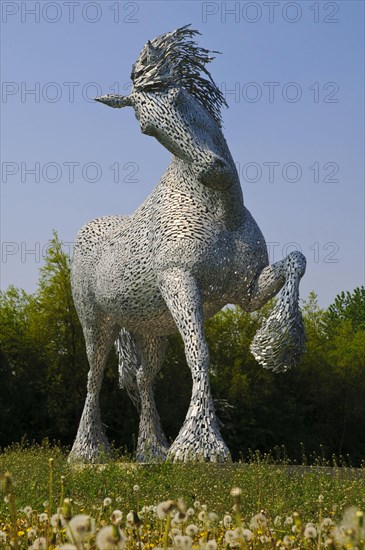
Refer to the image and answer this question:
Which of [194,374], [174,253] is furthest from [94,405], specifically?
[174,253]

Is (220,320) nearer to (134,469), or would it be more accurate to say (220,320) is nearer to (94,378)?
(94,378)

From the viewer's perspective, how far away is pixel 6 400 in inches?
615

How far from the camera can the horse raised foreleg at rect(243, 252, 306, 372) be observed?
7.89 m

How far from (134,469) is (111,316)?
2577mm

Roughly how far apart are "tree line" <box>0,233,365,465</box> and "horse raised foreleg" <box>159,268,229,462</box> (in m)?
7.45

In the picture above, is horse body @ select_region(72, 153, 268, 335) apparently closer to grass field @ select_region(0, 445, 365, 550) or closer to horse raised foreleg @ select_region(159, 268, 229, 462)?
horse raised foreleg @ select_region(159, 268, 229, 462)

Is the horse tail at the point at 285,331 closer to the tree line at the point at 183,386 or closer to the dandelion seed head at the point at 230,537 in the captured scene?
the dandelion seed head at the point at 230,537

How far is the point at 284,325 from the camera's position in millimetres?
7887

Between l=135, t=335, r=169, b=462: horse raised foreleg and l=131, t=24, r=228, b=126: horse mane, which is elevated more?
l=131, t=24, r=228, b=126: horse mane

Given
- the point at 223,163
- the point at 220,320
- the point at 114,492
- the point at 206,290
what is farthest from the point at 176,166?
the point at 220,320

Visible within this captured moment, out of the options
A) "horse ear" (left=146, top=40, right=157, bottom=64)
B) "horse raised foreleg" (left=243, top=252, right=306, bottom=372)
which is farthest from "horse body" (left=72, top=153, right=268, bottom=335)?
"horse ear" (left=146, top=40, right=157, bottom=64)

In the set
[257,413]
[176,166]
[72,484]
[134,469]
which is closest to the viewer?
[72,484]

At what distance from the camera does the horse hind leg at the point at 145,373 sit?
33.6 feet

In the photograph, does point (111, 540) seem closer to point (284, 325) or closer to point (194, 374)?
point (194, 374)
